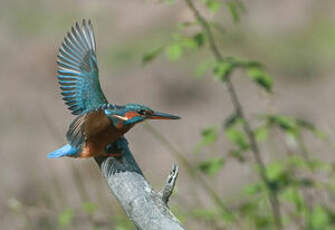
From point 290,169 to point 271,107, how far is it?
301 millimetres

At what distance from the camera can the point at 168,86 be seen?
21.4 feet

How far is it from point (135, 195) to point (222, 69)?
2.71ft

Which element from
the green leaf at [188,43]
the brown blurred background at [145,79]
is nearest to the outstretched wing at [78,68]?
the green leaf at [188,43]

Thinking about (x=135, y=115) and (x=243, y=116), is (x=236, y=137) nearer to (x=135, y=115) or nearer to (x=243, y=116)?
(x=243, y=116)

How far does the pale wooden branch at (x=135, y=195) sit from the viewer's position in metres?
2.26

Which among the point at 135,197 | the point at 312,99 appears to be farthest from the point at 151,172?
the point at 135,197

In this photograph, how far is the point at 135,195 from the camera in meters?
2.38

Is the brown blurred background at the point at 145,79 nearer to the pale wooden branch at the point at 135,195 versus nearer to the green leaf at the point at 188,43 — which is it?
the green leaf at the point at 188,43

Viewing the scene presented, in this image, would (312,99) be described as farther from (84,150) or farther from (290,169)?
(84,150)

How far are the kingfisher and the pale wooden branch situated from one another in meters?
0.06

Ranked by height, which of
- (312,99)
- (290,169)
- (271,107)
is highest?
(271,107)

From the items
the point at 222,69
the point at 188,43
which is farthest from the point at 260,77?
the point at 188,43

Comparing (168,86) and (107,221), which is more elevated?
(107,221)

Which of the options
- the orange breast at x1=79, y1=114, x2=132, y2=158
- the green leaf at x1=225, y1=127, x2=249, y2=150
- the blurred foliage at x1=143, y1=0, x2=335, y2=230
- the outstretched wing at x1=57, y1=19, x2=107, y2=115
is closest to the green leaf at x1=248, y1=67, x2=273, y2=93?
the blurred foliage at x1=143, y1=0, x2=335, y2=230
